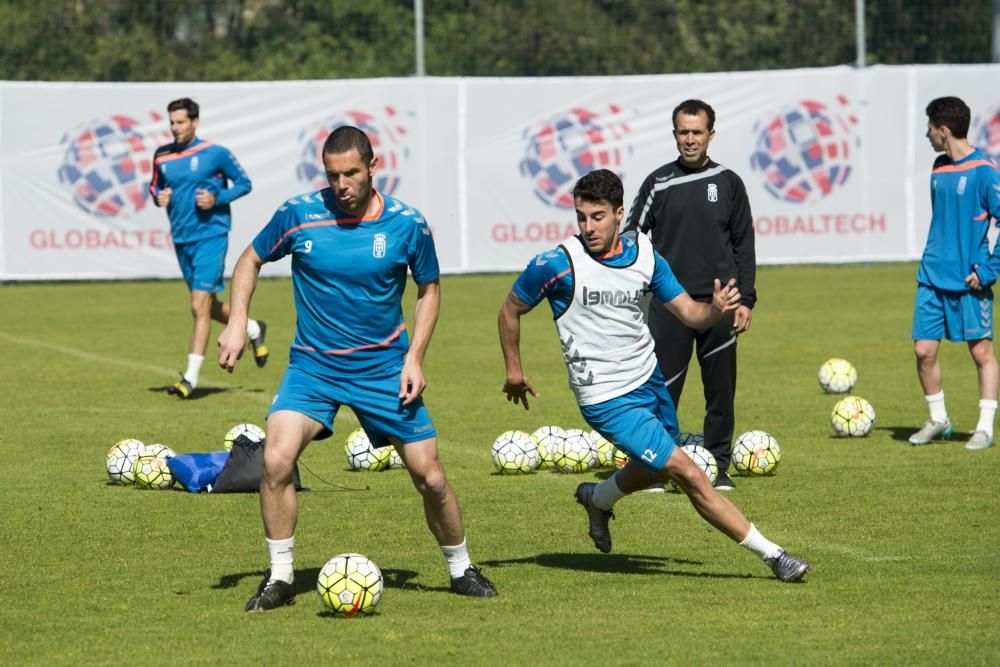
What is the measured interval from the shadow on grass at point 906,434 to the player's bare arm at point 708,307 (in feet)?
A: 15.5

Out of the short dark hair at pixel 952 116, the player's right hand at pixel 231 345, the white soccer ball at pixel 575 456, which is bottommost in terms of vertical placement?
the white soccer ball at pixel 575 456

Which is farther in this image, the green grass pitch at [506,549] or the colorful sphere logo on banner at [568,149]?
the colorful sphere logo on banner at [568,149]

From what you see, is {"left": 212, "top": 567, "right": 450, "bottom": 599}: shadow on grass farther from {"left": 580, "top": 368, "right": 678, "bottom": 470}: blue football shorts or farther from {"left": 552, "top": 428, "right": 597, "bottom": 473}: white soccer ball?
{"left": 552, "top": 428, "right": 597, "bottom": 473}: white soccer ball

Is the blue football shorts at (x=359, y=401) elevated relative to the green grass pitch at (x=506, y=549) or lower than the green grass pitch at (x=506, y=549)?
elevated

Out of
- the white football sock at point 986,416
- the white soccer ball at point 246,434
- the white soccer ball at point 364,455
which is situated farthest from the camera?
the white football sock at point 986,416

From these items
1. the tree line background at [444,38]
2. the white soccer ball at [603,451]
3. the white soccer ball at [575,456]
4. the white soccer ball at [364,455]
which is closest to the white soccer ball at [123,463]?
the white soccer ball at [364,455]

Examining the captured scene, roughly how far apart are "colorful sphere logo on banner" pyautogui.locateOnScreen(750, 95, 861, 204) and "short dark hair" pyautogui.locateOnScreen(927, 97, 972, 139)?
1597 centimetres

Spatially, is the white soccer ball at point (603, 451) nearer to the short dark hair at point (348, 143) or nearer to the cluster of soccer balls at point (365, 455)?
the cluster of soccer balls at point (365, 455)

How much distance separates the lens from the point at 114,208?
1037 inches

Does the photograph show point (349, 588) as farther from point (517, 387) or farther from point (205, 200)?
point (205, 200)

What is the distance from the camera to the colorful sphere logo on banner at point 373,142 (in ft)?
88.0

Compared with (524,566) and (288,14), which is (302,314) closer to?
(524,566)

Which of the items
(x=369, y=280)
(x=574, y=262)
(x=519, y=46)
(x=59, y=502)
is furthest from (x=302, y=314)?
(x=519, y=46)

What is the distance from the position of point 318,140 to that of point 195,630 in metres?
20.6
